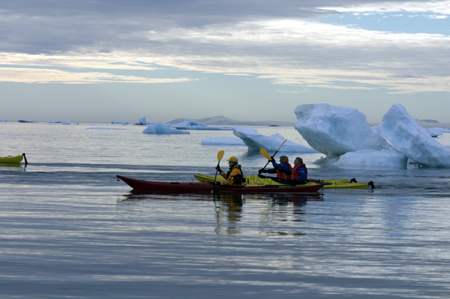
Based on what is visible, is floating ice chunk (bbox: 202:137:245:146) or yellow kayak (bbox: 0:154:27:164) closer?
yellow kayak (bbox: 0:154:27:164)

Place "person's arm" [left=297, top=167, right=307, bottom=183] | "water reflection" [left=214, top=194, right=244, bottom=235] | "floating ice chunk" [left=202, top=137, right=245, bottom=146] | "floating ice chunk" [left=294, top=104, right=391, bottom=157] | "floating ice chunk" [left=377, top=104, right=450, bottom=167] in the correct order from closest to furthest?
"water reflection" [left=214, top=194, right=244, bottom=235] < "person's arm" [left=297, top=167, right=307, bottom=183] < "floating ice chunk" [left=377, top=104, right=450, bottom=167] < "floating ice chunk" [left=294, top=104, right=391, bottom=157] < "floating ice chunk" [left=202, top=137, right=245, bottom=146]

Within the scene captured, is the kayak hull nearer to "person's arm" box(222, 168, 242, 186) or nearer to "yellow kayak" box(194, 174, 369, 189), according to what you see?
"yellow kayak" box(194, 174, 369, 189)

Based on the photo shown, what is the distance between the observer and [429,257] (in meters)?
6.54

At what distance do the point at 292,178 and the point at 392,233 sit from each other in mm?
6276

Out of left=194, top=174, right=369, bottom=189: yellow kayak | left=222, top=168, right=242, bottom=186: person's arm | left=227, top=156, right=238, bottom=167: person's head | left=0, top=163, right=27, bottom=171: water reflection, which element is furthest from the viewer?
left=0, top=163, right=27, bottom=171: water reflection

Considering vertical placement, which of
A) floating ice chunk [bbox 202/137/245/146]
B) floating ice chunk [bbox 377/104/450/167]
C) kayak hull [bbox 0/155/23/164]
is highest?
floating ice chunk [bbox 202/137/245/146]

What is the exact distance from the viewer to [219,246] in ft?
22.7

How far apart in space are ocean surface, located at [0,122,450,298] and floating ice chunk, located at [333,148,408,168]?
1311cm

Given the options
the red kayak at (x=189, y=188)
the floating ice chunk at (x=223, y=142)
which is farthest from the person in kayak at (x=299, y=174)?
the floating ice chunk at (x=223, y=142)

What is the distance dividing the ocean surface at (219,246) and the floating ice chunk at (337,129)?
1374cm

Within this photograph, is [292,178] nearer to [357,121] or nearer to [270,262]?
[270,262]

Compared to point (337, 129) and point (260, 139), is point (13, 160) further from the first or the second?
point (260, 139)

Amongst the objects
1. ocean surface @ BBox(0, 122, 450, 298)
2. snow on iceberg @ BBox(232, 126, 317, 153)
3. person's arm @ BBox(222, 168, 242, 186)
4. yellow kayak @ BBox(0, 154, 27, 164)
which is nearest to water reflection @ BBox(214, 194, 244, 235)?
ocean surface @ BBox(0, 122, 450, 298)

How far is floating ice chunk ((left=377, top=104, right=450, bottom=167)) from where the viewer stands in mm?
24734
